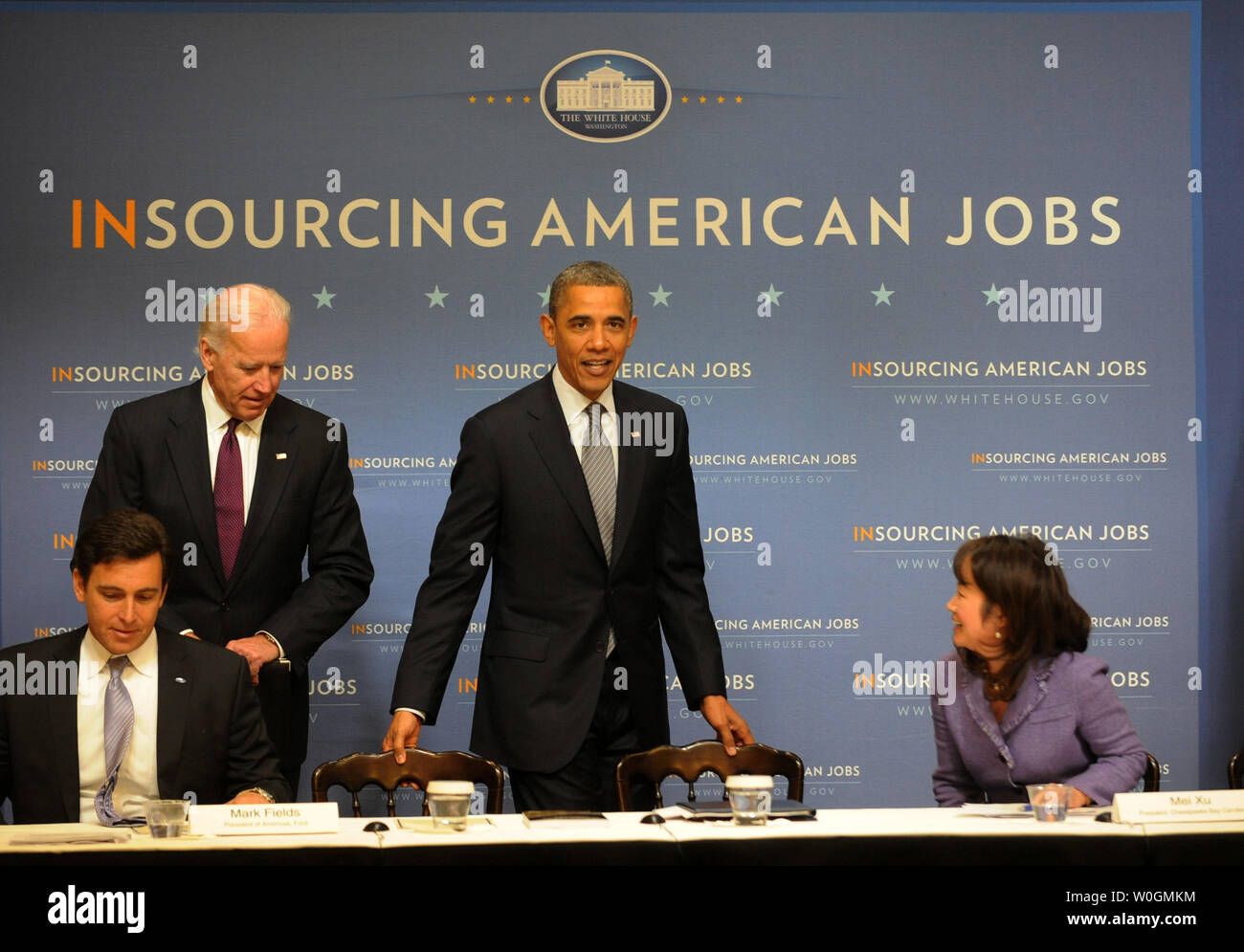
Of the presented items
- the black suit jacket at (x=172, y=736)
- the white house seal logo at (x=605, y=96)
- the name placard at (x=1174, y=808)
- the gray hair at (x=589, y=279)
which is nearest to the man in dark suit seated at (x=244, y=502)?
the black suit jacket at (x=172, y=736)

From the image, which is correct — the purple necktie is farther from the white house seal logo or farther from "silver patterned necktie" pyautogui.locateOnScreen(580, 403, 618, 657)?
the white house seal logo

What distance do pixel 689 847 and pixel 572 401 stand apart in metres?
1.74

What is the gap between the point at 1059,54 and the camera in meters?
4.97

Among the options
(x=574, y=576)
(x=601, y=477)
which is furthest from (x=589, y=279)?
(x=574, y=576)

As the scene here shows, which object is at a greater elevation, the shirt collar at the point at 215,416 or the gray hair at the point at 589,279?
the gray hair at the point at 589,279

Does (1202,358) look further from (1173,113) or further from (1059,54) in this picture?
(1059,54)

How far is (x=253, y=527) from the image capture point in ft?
12.5

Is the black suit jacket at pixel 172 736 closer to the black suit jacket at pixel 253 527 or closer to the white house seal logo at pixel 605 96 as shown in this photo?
the black suit jacket at pixel 253 527

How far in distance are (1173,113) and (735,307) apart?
5.77 ft

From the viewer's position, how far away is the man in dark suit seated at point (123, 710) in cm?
292

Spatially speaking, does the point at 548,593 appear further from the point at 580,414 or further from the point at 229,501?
the point at 229,501

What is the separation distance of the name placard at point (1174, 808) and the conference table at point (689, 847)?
22 millimetres

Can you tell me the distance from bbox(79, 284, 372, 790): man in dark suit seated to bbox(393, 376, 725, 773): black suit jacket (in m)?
0.48
